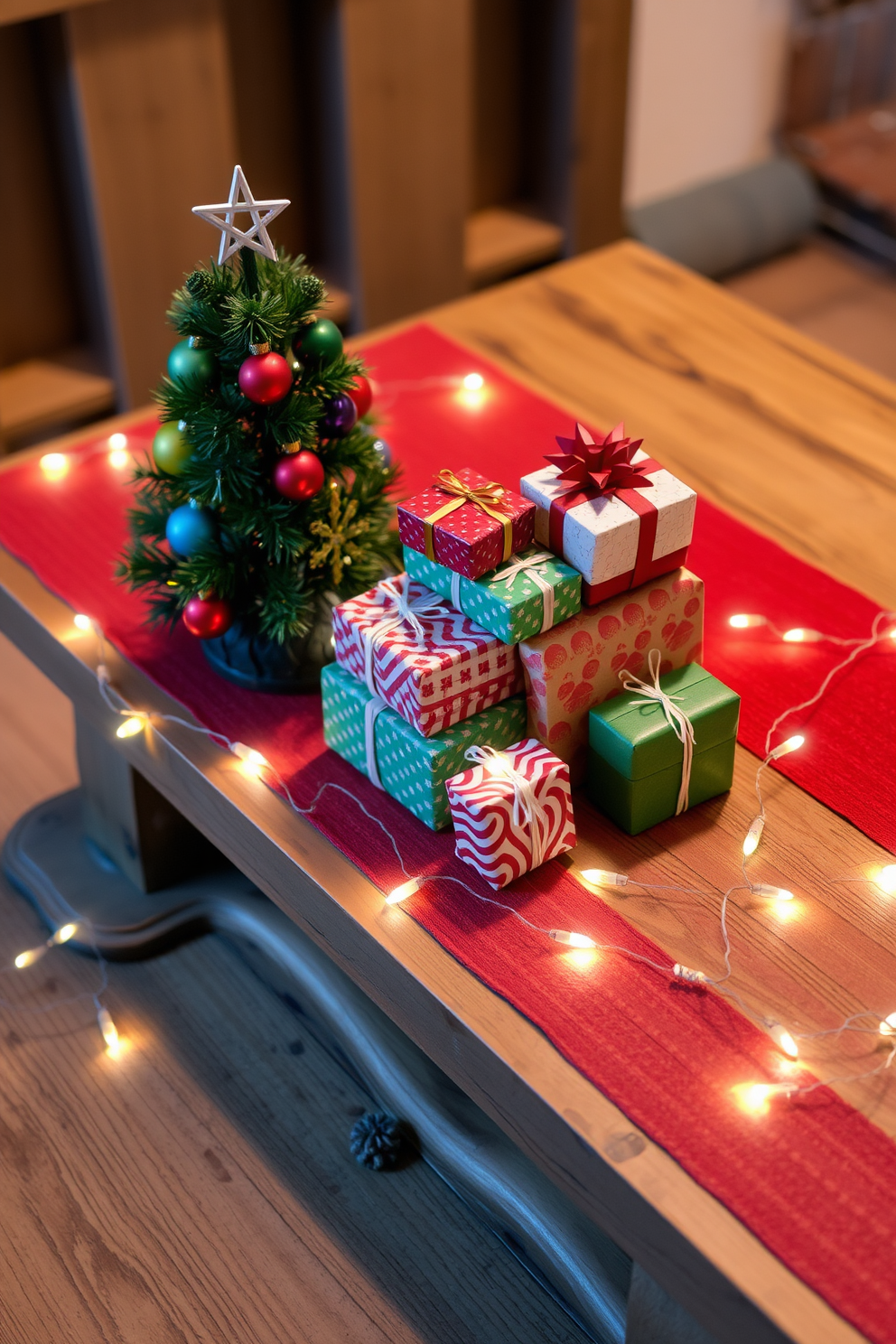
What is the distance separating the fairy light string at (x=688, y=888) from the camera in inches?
41.6

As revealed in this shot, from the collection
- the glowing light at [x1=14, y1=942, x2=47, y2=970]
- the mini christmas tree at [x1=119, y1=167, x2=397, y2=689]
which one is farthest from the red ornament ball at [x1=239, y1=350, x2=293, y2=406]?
the glowing light at [x1=14, y1=942, x2=47, y2=970]

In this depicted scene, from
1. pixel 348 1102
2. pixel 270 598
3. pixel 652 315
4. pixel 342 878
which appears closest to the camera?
pixel 342 878

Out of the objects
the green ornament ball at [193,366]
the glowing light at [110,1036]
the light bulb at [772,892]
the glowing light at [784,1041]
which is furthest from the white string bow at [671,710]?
the glowing light at [110,1036]

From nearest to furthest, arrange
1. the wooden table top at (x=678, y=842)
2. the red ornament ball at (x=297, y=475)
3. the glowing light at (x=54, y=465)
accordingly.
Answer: the wooden table top at (x=678, y=842) < the red ornament ball at (x=297, y=475) < the glowing light at (x=54, y=465)

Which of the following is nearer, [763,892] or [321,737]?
[763,892]

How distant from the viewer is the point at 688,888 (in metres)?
1.19

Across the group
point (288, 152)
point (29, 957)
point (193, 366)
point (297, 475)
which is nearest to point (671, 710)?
point (297, 475)

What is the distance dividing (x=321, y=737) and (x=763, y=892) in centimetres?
44

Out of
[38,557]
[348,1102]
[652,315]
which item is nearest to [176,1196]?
[348,1102]

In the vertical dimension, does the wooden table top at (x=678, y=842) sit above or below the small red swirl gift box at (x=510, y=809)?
below

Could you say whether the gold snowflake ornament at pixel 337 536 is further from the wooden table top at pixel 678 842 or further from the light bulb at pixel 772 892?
the light bulb at pixel 772 892

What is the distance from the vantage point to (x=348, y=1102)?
4.92 feet

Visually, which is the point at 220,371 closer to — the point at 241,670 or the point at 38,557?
the point at 241,670

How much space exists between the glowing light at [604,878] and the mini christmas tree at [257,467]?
35cm
